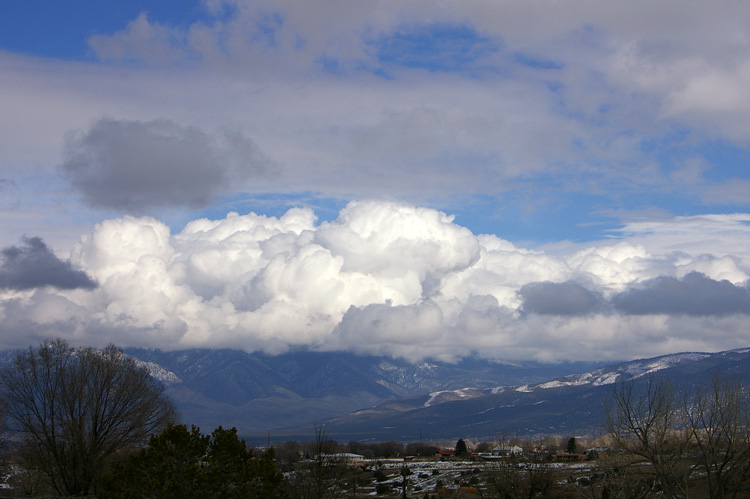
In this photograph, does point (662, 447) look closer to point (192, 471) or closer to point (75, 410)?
point (192, 471)

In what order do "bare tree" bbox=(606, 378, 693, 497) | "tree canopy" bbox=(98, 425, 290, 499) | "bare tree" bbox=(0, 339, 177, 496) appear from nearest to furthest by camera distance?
"tree canopy" bbox=(98, 425, 290, 499) → "bare tree" bbox=(606, 378, 693, 497) → "bare tree" bbox=(0, 339, 177, 496)

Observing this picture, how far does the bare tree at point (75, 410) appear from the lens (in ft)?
199

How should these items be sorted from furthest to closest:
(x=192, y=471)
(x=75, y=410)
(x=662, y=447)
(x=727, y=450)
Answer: (x=75, y=410) → (x=662, y=447) → (x=727, y=450) → (x=192, y=471)

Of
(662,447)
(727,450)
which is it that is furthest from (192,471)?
(727,450)

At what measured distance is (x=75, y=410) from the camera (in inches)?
2490

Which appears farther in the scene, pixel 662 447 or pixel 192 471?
pixel 662 447

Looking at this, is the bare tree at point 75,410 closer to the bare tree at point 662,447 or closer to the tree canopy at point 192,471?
the tree canopy at point 192,471

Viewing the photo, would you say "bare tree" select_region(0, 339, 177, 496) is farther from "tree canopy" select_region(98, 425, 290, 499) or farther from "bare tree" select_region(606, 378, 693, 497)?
"bare tree" select_region(606, 378, 693, 497)

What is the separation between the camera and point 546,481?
7225 cm

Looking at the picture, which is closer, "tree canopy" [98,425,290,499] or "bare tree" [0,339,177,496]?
"tree canopy" [98,425,290,499]

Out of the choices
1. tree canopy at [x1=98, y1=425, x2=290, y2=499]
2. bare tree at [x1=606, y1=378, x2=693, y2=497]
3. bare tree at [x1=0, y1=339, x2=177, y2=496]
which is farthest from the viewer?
bare tree at [x1=0, y1=339, x2=177, y2=496]

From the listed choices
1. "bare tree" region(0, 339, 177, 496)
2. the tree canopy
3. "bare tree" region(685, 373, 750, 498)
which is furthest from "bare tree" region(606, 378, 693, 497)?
"bare tree" region(0, 339, 177, 496)

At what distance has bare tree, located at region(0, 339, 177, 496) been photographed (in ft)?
199

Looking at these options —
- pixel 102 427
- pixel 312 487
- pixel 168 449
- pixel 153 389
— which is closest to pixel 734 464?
pixel 168 449
